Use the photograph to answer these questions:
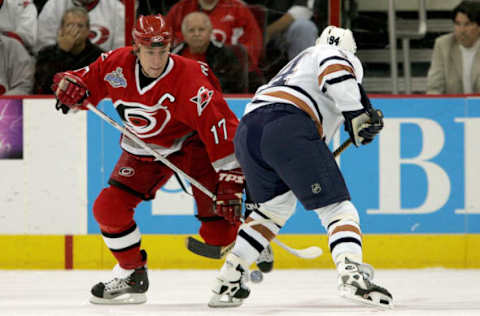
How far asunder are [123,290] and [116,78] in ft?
2.89

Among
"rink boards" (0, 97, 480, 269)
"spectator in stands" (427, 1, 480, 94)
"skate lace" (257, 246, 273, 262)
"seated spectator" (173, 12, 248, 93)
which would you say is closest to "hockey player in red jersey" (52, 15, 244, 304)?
"skate lace" (257, 246, 273, 262)

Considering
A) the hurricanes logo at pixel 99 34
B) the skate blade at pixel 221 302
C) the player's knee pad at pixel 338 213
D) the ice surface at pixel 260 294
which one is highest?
the hurricanes logo at pixel 99 34

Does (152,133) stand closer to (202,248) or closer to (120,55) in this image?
(120,55)

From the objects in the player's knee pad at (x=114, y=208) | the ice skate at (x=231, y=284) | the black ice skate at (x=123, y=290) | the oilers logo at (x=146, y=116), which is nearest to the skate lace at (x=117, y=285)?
the black ice skate at (x=123, y=290)

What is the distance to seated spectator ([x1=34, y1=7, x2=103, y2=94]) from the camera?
507 centimetres

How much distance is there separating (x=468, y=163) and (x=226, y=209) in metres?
1.90

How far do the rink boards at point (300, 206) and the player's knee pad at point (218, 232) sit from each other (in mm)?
1176

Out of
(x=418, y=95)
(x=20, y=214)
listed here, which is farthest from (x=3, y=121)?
(x=418, y=95)

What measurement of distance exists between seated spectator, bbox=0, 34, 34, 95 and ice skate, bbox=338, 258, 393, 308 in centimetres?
265

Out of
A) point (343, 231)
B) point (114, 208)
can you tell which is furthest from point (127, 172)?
point (343, 231)

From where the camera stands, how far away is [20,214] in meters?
5.00

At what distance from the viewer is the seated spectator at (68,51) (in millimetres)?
5070

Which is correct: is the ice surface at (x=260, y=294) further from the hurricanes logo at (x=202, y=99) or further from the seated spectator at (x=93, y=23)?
the seated spectator at (x=93, y=23)

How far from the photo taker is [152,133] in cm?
373
